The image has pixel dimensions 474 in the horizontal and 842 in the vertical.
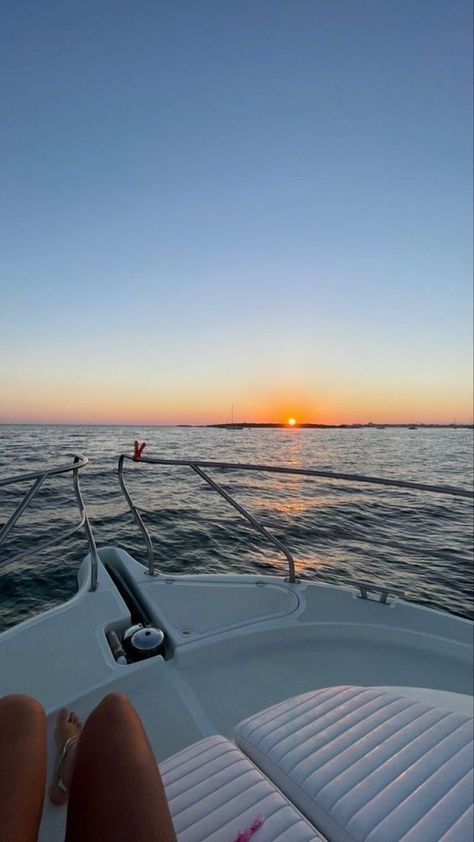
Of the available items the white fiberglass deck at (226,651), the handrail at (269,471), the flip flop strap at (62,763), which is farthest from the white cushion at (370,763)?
the handrail at (269,471)

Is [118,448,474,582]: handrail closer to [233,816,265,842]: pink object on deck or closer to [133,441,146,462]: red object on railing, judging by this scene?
[133,441,146,462]: red object on railing

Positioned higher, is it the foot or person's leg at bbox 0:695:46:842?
person's leg at bbox 0:695:46:842

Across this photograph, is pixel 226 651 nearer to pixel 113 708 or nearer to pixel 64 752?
pixel 64 752

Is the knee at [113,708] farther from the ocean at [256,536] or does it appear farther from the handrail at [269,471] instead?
the handrail at [269,471]

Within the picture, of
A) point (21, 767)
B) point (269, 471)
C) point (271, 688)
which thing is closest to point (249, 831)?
point (21, 767)

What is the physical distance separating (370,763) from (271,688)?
0.90 m

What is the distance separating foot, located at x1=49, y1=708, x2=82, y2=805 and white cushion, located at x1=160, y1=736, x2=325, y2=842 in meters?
0.30

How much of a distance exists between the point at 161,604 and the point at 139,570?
1.44 ft

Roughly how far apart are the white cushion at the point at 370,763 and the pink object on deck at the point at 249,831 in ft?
0.61

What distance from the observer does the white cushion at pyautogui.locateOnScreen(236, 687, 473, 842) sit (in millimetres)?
1004

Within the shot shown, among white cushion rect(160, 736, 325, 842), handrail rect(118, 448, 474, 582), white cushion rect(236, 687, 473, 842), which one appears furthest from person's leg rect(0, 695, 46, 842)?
handrail rect(118, 448, 474, 582)

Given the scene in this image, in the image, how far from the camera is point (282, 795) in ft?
3.44

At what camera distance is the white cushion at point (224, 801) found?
3.04 feet

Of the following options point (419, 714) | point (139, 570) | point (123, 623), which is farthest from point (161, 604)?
point (419, 714)
